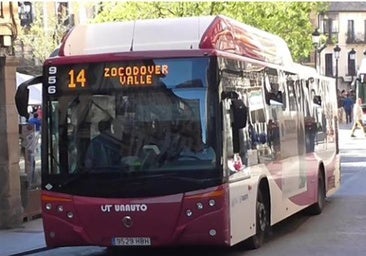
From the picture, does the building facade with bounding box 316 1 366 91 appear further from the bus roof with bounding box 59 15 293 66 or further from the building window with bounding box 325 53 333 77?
the bus roof with bounding box 59 15 293 66

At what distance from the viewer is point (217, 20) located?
34.8 ft

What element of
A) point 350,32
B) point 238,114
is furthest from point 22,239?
point 350,32

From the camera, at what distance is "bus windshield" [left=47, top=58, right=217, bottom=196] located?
976cm

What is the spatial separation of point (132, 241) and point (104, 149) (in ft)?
3.61

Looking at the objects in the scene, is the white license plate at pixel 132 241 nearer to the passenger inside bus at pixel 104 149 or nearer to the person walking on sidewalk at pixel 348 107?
the passenger inside bus at pixel 104 149

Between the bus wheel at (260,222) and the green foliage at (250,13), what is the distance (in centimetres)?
1930

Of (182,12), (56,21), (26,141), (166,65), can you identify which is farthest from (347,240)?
(56,21)

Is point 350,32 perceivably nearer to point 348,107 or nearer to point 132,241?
point 348,107

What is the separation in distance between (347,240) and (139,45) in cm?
424

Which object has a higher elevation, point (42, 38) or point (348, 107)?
point (42, 38)

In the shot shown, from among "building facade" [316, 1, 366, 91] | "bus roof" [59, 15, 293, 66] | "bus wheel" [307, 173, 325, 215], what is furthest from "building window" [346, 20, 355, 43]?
"bus roof" [59, 15, 293, 66]

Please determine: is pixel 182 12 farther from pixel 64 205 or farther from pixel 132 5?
pixel 64 205

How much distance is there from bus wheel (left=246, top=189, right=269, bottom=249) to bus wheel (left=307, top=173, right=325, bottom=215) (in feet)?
12.7

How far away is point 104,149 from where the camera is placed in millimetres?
9914
